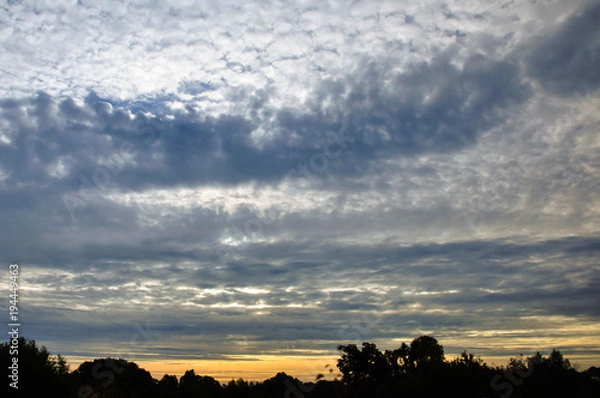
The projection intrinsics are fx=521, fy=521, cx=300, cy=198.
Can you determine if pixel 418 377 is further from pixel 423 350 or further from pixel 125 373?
pixel 125 373

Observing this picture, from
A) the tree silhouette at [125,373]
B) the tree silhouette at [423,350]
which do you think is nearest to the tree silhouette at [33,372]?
the tree silhouette at [125,373]

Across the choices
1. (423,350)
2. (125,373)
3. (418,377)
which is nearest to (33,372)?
(418,377)

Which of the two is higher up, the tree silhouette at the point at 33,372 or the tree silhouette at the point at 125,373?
the tree silhouette at the point at 33,372

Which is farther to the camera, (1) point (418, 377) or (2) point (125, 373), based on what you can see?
(2) point (125, 373)

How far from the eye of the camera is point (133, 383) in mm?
115938

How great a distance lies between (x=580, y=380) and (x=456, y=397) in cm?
1102

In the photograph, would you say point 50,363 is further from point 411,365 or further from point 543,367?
point 411,365

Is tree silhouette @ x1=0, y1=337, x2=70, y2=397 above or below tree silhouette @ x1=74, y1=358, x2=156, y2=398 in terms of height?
above

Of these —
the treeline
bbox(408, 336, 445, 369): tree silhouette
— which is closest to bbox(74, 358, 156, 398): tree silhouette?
the treeline

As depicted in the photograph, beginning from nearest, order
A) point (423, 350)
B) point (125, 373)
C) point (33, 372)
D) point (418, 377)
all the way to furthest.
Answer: point (33, 372)
point (418, 377)
point (423, 350)
point (125, 373)

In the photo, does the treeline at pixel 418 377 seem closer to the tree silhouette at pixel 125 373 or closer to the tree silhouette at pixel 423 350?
the tree silhouette at pixel 423 350

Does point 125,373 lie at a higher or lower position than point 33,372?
lower

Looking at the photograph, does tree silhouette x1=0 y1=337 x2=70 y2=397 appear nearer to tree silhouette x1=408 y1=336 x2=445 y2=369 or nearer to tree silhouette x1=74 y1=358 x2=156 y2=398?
tree silhouette x1=74 y1=358 x2=156 y2=398

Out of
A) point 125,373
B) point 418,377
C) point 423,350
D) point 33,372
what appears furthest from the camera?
point 125,373
